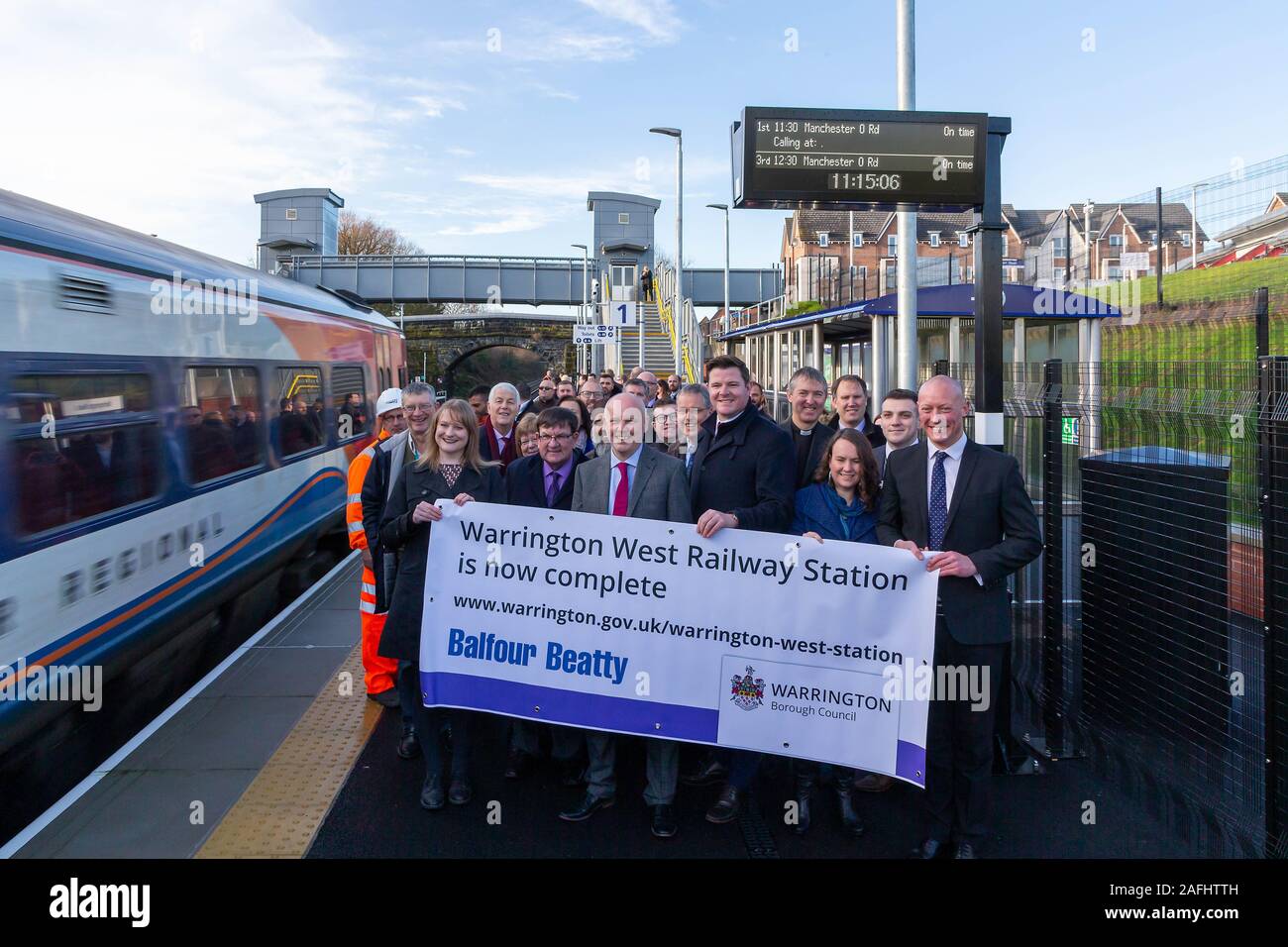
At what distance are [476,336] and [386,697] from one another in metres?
55.2

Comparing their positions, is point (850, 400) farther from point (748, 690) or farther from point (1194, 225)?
point (1194, 225)

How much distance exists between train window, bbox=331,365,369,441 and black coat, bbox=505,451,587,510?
8306 millimetres

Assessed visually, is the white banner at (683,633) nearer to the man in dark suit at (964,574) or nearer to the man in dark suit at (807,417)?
the man in dark suit at (964,574)

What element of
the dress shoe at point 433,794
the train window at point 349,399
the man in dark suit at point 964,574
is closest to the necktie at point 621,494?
the man in dark suit at point 964,574

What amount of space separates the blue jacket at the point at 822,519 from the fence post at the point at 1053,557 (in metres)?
1.20

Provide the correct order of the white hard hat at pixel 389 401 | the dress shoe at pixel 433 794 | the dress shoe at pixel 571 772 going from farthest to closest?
the white hard hat at pixel 389 401
the dress shoe at pixel 571 772
the dress shoe at pixel 433 794

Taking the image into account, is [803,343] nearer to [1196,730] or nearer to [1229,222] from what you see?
[1229,222]

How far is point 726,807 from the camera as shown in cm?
480

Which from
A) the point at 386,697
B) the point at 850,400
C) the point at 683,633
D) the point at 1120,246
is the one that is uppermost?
the point at 1120,246

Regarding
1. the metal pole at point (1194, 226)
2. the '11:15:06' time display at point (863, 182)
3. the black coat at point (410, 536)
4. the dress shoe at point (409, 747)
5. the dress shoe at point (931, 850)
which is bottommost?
the dress shoe at point (931, 850)

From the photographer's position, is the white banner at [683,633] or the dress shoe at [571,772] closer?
the white banner at [683,633]

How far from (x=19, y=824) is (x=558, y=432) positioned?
3.65 metres

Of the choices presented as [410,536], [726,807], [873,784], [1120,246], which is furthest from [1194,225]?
[410,536]

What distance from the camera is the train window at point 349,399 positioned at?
43.6ft
